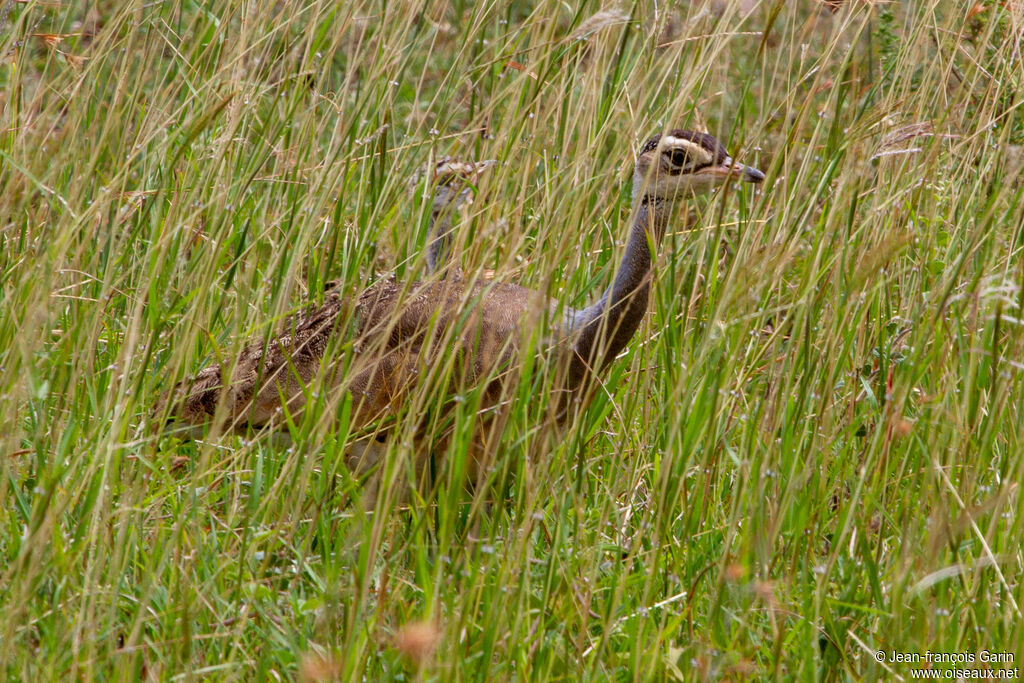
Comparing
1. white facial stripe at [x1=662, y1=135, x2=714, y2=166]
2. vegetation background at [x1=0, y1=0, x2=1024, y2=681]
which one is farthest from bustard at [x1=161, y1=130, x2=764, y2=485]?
vegetation background at [x1=0, y1=0, x2=1024, y2=681]

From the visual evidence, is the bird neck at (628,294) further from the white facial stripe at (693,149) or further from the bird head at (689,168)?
the white facial stripe at (693,149)

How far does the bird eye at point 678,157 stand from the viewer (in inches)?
135

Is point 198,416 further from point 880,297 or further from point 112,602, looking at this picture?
point 880,297

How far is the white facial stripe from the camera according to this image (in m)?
3.41

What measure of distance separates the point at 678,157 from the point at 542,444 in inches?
41.9

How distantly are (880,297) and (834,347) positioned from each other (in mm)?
Result: 618

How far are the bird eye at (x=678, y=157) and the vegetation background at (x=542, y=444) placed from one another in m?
0.18

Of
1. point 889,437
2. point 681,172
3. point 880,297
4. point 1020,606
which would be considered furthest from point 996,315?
point 681,172

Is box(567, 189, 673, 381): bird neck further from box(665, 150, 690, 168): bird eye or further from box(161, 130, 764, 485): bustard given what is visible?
box(665, 150, 690, 168): bird eye

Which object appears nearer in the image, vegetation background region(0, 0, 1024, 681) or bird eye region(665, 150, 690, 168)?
vegetation background region(0, 0, 1024, 681)

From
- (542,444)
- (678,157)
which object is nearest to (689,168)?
(678,157)

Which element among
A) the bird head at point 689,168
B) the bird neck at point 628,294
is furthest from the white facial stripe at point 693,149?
the bird neck at point 628,294

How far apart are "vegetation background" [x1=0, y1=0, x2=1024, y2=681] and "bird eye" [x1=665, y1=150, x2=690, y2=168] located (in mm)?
180

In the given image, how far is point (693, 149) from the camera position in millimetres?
3412
